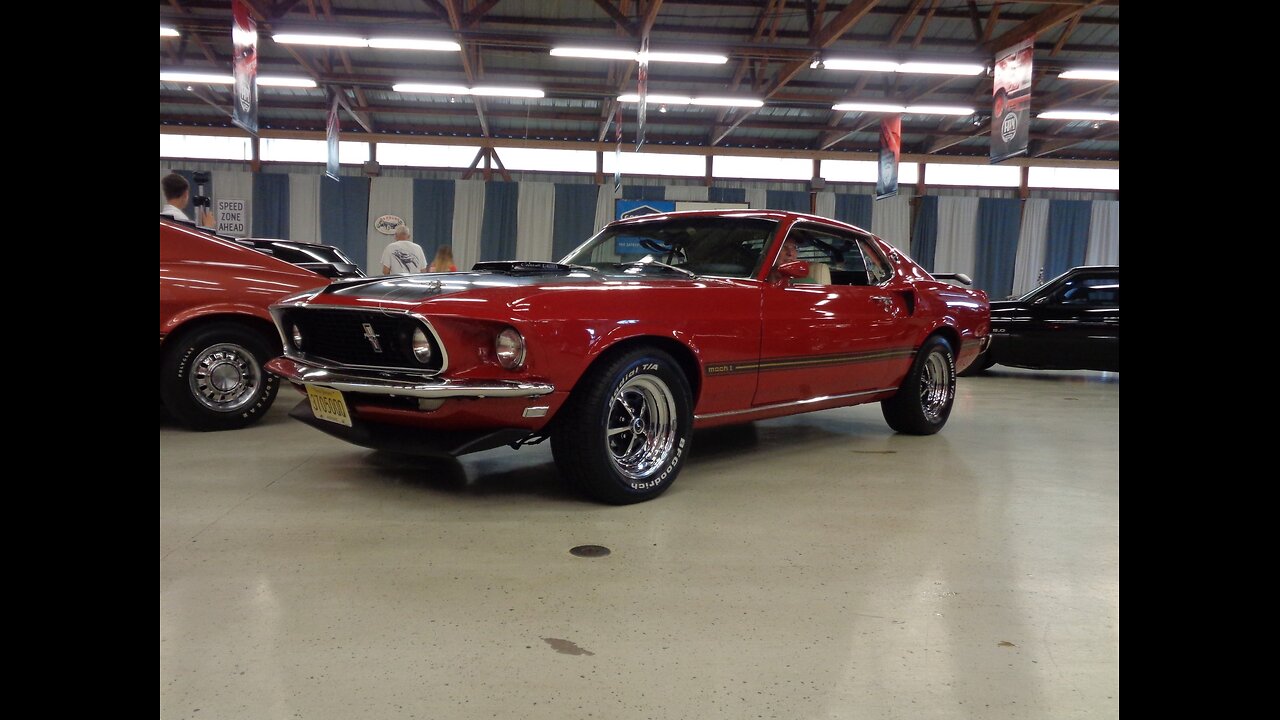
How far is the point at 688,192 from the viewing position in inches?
717

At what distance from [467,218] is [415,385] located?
15639 mm

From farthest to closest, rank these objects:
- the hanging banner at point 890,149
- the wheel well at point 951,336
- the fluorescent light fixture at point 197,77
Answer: the hanging banner at point 890,149 < the fluorescent light fixture at point 197,77 < the wheel well at point 951,336

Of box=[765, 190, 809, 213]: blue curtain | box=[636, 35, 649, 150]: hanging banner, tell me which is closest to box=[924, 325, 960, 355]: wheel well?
→ box=[636, 35, 649, 150]: hanging banner

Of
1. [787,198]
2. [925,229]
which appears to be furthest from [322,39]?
[925,229]

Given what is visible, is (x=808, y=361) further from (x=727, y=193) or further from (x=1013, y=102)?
(x=727, y=193)

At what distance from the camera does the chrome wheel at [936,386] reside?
4.83 m

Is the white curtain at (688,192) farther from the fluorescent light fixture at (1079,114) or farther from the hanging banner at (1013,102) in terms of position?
the hanging banner at (1013,102)

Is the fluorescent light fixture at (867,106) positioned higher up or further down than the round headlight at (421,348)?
higher up

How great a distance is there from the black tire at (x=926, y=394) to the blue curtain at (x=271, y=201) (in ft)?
53.3

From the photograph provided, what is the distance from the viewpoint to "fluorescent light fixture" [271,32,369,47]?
10.2m

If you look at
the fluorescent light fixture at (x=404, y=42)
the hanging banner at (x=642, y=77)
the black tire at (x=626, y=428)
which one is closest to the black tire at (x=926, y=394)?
Answer: the black tire at (x=626, y=428)

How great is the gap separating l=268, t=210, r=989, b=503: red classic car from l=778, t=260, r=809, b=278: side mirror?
0.5 inches
